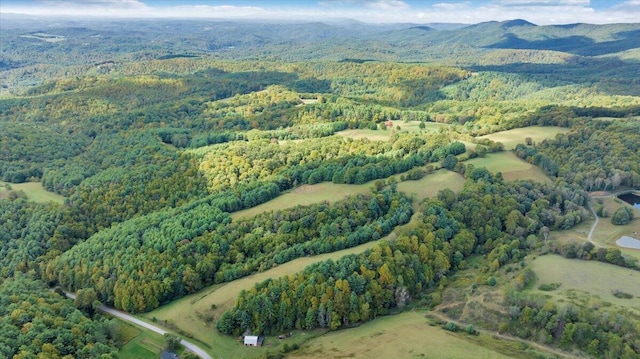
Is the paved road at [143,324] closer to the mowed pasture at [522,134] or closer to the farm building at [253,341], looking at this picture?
the farm building at [253,341]

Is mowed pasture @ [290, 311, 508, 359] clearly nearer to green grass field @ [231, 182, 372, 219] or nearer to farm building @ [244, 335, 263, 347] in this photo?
farm building @ [244, 335, 263, 347]

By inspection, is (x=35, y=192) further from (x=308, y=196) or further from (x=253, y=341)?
(x=253, y=341)

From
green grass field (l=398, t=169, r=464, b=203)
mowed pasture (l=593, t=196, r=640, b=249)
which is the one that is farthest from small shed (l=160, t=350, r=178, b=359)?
mowed pasture (l=593, t=196, r=640, b=249)

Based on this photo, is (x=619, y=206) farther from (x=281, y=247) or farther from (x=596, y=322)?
(x=281, y=247)

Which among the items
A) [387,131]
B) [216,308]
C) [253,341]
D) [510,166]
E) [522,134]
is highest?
[522,134]

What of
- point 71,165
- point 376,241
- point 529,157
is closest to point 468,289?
point 376,241

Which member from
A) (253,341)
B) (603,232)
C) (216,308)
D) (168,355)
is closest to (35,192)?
(216,308)

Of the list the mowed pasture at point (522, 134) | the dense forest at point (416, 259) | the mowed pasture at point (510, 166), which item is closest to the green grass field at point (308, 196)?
the dense forest at point (416, 259)
